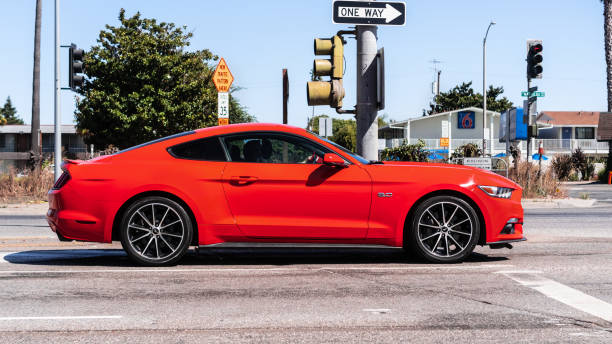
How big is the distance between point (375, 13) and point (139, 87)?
34283 mm

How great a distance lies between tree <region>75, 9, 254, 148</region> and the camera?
136ft

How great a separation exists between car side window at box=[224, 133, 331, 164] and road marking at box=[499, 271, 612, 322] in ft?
7.75

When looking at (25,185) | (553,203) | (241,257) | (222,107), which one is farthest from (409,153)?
(241,257)

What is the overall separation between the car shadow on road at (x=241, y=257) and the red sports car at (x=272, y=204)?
0.37 m

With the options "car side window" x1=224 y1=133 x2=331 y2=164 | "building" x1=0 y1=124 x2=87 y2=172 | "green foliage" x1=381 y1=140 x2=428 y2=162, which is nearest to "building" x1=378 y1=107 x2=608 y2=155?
"building" x1=0 y1=124 x2=87 y2=172

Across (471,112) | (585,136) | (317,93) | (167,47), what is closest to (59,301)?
(317,93)

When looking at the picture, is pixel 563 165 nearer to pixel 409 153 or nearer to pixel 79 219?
pixel 409 153

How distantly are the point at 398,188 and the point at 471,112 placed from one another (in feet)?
197

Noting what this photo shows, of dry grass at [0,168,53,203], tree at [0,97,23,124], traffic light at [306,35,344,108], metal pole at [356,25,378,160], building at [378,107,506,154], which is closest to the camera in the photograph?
traffic light at [306,35,344,108]

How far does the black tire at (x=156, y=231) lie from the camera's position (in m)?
7.01

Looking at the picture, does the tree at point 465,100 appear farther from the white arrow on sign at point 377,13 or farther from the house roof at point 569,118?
the white arrow on sign at point 377,13

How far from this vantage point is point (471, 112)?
Result: 64.8 metres

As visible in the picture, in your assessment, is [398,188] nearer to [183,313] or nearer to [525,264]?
[525,264]

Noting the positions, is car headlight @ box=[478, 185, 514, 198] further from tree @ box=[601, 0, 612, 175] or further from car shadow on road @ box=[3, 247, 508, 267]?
tree @ box=[601, 0, 612, 175]
